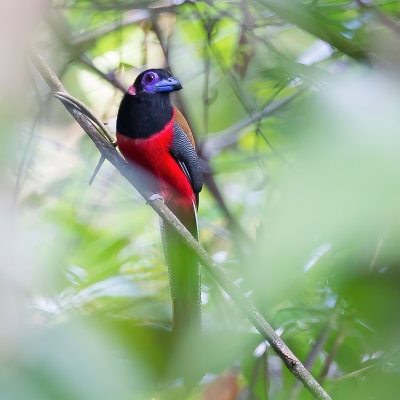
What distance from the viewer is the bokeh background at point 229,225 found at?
32 centimetres

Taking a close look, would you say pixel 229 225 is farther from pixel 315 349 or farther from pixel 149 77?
pixel 315 349

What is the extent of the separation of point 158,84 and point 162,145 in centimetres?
20

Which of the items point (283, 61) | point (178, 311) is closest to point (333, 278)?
point (283, 61)

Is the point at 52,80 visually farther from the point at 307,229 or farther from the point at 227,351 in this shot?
the point at 307,229

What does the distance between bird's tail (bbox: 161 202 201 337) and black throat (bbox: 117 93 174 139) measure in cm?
32

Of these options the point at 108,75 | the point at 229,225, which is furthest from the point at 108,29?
the point at 229,225

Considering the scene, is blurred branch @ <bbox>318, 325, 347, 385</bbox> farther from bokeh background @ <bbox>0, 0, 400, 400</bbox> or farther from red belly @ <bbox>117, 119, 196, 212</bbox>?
red belly @ <bbox>117, 119, 196, 212</bbox>

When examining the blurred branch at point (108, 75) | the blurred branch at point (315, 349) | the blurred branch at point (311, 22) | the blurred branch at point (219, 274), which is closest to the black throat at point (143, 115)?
the blurred branch at point (108, 75)

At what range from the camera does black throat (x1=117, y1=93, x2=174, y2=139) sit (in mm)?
1880

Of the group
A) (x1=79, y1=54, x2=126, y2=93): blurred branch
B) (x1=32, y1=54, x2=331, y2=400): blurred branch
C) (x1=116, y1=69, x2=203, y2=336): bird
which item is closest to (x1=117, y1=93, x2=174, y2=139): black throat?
(x1=116, y1=69, x2=203, y2=336): bird

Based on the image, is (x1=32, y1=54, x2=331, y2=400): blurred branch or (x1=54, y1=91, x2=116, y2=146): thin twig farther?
(x1=54, y1=91, x2=116, y2=146): thin twig

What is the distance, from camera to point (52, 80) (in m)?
1.23

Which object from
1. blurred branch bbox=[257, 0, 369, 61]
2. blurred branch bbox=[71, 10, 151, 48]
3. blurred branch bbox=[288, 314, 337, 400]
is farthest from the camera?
blurred branch bbox=[71, 10, 151, 48]

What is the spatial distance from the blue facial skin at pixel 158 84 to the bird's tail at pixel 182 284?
441mm
